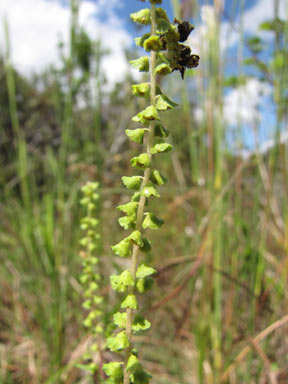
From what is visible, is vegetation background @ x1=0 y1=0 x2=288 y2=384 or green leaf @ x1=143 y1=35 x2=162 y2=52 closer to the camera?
green leaf @ x1=143 y1=35 x2=162 y2=52

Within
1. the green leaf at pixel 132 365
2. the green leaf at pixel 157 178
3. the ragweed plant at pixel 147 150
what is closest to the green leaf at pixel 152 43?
the ragweed plant at pixel 147 150

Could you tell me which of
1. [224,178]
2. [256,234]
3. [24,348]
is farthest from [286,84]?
[24,348]

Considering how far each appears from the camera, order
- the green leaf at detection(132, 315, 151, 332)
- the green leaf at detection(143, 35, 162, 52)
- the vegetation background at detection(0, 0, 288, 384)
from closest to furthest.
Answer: the green leaf at detection(143, 35, 162, 52)
the green leaf at detection(132, 315, 151, 332)
the vegetation background at detection(0, 0, 288, 384)

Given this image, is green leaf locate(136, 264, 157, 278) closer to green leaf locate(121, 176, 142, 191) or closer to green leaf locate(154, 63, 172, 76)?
green leaf locate(121, 176, 142, 191)

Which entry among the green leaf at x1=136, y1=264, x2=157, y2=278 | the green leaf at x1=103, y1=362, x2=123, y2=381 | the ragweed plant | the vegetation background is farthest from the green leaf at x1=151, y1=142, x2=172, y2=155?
the vegetation background

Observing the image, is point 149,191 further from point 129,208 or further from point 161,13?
point 161,13

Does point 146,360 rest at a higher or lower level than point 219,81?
lower

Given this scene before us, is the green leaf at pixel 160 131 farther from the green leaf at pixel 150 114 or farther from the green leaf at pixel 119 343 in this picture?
the green leaf at pixel 119 343

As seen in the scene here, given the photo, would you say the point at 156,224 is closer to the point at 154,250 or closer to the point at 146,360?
the point at 146,360

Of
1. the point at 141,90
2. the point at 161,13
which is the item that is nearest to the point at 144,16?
the point at 161,13
